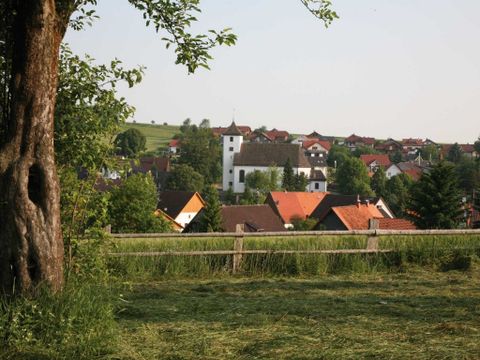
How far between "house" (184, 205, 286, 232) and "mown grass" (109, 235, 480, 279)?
3436 centimetres

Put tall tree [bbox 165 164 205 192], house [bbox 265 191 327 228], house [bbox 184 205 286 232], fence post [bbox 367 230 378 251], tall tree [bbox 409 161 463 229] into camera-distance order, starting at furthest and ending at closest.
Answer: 1. tall tree [bbox 165 164 205 192]
2. house [bbox 265 191 327 228]
3. house [bbox 184 205 286 232]
4. tall tree [bbox 409 161 463 229]
5. fence post [bbox 367 230 378 251]

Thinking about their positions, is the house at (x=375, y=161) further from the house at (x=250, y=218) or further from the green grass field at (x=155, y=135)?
the house at (x=250, y=218)

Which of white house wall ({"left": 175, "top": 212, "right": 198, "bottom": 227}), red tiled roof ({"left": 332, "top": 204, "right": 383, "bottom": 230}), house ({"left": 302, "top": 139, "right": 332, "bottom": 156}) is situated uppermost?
house ({"left": 302, "top": 139, "right": 332, "bottom": 156})

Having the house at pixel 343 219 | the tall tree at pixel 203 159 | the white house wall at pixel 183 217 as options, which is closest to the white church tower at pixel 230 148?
the tall tree at pixel 203 159

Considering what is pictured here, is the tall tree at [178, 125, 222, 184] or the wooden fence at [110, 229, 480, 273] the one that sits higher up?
the tall tree at [178, 125, 222, 184]

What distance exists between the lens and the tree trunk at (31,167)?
566cm

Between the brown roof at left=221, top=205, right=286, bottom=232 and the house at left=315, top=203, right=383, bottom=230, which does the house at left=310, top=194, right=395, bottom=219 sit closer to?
the brown roof at left=221, top=205, right=286, bottom=232

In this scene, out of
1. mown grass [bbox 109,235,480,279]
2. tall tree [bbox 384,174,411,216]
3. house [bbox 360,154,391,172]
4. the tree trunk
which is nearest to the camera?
the tree trunk

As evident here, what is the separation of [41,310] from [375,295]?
15.7 ft

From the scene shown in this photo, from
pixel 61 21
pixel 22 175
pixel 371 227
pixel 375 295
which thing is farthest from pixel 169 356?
pixel 371 227

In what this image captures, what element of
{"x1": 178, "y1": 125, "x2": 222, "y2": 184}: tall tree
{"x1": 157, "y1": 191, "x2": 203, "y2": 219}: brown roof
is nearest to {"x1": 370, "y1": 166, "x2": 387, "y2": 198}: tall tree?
{"x1": 178, "y1": 125, "x2": 222, "y2": 184}: tall tree

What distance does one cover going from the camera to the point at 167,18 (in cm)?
679

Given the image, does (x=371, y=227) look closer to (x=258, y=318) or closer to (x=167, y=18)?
(x=258, y=318)

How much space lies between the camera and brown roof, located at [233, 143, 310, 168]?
112 meters
